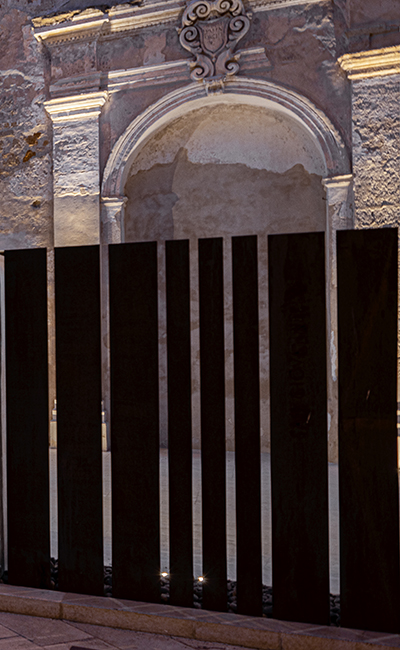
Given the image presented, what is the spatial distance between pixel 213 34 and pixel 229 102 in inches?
26.7

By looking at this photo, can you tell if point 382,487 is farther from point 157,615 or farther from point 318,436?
point 157,615

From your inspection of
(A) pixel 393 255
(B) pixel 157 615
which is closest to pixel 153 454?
(B) pixel 157 615

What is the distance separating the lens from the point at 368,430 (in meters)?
1.75


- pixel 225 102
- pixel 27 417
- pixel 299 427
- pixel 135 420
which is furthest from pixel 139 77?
pixel 299 427

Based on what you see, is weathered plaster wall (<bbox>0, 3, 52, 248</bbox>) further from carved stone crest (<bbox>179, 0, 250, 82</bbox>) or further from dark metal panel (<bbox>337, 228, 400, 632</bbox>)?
dark metal panel (<bbox>337, 228, 400, 632</bbox>)

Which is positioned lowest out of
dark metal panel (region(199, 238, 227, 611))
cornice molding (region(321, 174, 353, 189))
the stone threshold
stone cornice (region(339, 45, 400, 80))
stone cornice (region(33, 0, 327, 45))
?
the stone threshold

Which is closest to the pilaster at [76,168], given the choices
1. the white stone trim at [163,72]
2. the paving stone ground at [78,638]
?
the white stone trim at [163,72]

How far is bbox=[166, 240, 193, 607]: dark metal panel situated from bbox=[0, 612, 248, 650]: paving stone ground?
0.18m

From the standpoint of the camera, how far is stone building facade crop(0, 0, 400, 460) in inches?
191

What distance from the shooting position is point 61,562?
2.07m

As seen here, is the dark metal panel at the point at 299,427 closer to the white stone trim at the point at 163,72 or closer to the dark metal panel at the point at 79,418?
the dark metal panel at the point at 79,418

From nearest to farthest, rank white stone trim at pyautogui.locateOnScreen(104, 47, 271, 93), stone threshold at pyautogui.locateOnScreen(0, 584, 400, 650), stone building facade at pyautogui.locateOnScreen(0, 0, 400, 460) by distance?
1. stone threshold at pyautogui.locateOnScreen(0, 584, 400, 650)
2. stone building facade at pyautogui.locateOnScreen(0, 0, 400, 460)
3. white stone trim at pyautogui.locateOnScreen(104, 47, 271, 93)

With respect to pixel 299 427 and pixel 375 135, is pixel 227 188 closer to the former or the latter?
pixel 375 135

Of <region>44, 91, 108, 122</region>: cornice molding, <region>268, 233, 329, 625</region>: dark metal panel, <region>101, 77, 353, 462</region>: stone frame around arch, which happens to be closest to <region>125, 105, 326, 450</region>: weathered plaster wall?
<region>101, 77, 353, 462</region>: stone frame around arch
